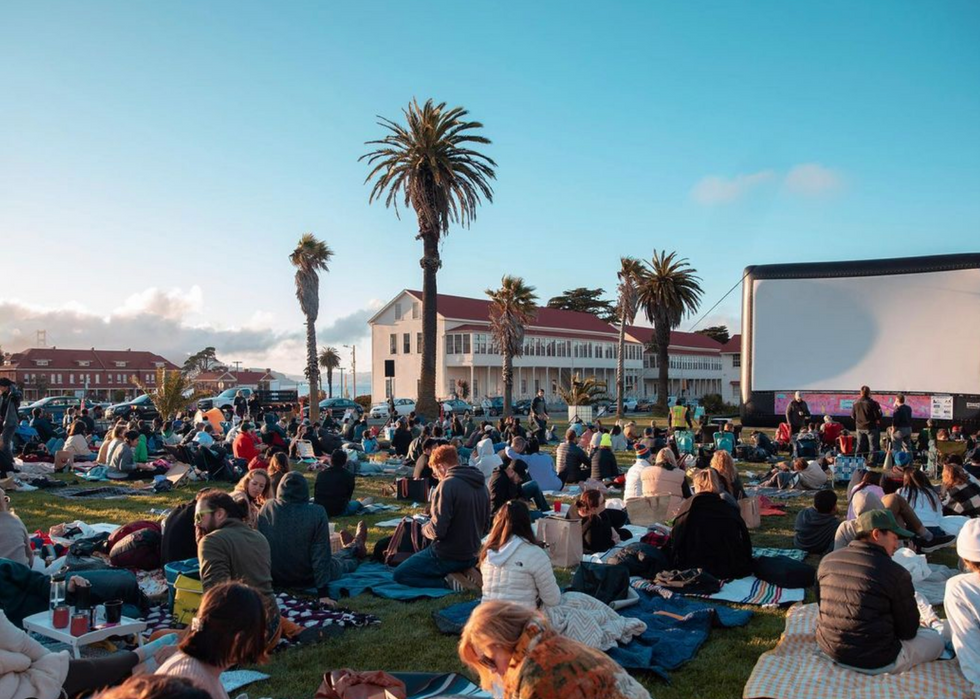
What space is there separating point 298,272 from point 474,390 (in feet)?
56.3

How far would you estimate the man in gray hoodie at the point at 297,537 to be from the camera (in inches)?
261

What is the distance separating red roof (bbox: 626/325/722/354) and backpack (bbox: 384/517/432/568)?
6237 centimetres

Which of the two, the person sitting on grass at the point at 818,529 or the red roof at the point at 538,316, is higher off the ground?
the red roof at the point at 538,316

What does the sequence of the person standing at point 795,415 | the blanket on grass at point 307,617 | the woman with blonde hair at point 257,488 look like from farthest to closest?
the person standing at point 795,415 → the woman with blonde hair at point 257,488 → the blanket on grass at point 307,617

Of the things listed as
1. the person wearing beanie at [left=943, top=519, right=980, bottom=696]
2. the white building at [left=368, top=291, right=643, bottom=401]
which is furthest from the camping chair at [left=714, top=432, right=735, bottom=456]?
the white building at [left=368, top=291, right=643, bottom=401]

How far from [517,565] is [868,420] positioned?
1349cm

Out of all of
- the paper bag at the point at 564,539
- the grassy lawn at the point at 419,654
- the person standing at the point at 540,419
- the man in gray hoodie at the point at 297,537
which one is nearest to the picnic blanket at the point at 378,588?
the grassy lawn at the point at 419,654

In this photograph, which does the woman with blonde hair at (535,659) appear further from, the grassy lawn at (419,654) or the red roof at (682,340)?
Answer: the red roof at (682,340)

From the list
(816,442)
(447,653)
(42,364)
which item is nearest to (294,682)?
(447,653)

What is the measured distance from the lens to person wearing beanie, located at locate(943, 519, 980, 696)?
4.20 m

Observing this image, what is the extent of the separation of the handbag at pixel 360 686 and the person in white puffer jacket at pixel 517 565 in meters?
1.05

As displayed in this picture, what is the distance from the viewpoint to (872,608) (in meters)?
4.40

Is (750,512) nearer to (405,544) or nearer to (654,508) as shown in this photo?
(654,508)

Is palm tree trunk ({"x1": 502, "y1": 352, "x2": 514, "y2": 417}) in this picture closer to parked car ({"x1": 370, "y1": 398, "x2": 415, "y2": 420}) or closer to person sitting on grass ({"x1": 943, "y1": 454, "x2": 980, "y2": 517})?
parked car ({"x1": 370, "y1": 398, "x2": 415, "y2": 420})
